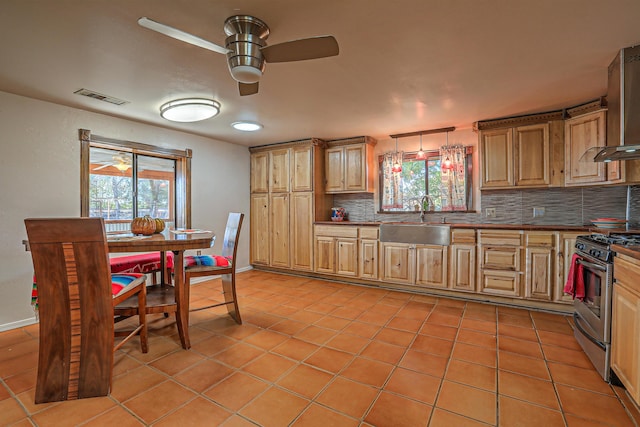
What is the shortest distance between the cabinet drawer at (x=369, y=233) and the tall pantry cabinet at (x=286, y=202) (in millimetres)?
834

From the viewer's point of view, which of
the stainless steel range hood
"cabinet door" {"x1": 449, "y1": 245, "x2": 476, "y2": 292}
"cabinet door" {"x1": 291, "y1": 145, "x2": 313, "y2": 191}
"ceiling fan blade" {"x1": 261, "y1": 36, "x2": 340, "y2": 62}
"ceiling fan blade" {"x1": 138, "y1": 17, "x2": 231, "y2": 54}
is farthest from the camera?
"cabinet door" {"x1": 291, "y1": 145, "x2": 313, "y2": 191}

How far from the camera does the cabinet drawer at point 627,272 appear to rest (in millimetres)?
1646

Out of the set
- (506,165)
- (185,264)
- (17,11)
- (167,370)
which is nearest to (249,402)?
(167,370)

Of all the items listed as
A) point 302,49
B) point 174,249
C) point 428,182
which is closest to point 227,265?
point 174,249

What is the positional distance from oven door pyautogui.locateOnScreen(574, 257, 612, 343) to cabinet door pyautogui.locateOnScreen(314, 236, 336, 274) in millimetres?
2873

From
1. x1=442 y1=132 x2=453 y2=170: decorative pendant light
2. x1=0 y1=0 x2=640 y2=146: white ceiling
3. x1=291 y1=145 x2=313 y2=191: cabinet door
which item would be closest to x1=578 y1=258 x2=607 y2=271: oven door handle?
x1=0 y1=0 x2=640 y2=146: white ceiling

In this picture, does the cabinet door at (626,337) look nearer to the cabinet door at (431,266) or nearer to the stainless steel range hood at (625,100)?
the stainless steel range hood at (625,100)

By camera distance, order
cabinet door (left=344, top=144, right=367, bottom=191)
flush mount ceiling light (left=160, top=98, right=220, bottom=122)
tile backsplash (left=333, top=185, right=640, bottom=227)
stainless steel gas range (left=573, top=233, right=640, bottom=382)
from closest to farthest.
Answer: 1. stainless steel gas range (left=573, top=233, right=640, bottom=382)
2. flush mount ceiling light (left=160, top=98, right=220, bottom=122)
3. tile backsplash (left=333, top=185, right=640, bottom=227)
4. cabinet door (left=344, top=144, right=367, bottom=191)

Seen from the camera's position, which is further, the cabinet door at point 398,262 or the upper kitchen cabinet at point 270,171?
the upper kitchen cabinet at point 270,171

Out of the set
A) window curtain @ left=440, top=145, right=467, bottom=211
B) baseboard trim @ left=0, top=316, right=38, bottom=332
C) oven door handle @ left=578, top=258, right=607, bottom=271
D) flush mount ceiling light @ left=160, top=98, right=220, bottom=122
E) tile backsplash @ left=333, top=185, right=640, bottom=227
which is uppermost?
flush mount ceiling light @ left=160, top=98, right=220, bottom=122

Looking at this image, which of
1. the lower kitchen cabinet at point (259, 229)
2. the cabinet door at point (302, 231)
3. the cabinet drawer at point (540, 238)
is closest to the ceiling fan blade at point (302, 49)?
the cabinet drawer at point (540, 238)

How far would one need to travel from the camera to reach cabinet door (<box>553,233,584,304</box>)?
123 inches

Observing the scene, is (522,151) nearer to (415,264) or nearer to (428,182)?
(428,182)

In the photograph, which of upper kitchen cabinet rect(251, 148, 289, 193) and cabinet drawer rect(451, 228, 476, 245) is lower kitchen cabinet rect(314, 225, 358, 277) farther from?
cabinet drawer rect(451, 228, 476, 245)
